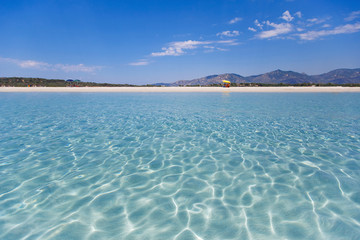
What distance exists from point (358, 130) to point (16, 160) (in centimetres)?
1176

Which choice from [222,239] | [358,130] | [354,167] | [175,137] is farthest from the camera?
[358,130]

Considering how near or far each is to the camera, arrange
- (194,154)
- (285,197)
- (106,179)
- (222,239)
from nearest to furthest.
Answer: (222,239) → (285,197) → (106,179) → (194,154)

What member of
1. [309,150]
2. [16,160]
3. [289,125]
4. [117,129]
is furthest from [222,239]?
[289,125]

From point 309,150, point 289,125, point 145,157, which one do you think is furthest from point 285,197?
point 289,125

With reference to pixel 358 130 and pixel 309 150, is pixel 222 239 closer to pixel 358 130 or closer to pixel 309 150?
pixel 309 150

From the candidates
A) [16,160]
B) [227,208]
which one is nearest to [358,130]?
[227,208]

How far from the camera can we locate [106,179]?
380 centimetres

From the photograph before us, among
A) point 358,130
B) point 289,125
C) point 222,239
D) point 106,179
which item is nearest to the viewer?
point 222,239

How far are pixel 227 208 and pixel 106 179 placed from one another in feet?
8.09

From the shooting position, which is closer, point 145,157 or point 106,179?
point 106,179

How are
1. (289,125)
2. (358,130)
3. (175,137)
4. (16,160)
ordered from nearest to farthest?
(16,160), (175,137), (358,130), (289,125)

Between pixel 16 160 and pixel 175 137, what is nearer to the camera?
pixel 16 160

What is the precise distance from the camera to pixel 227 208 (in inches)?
115

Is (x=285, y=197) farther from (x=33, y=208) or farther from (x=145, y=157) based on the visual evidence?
(x=33, y=208)
